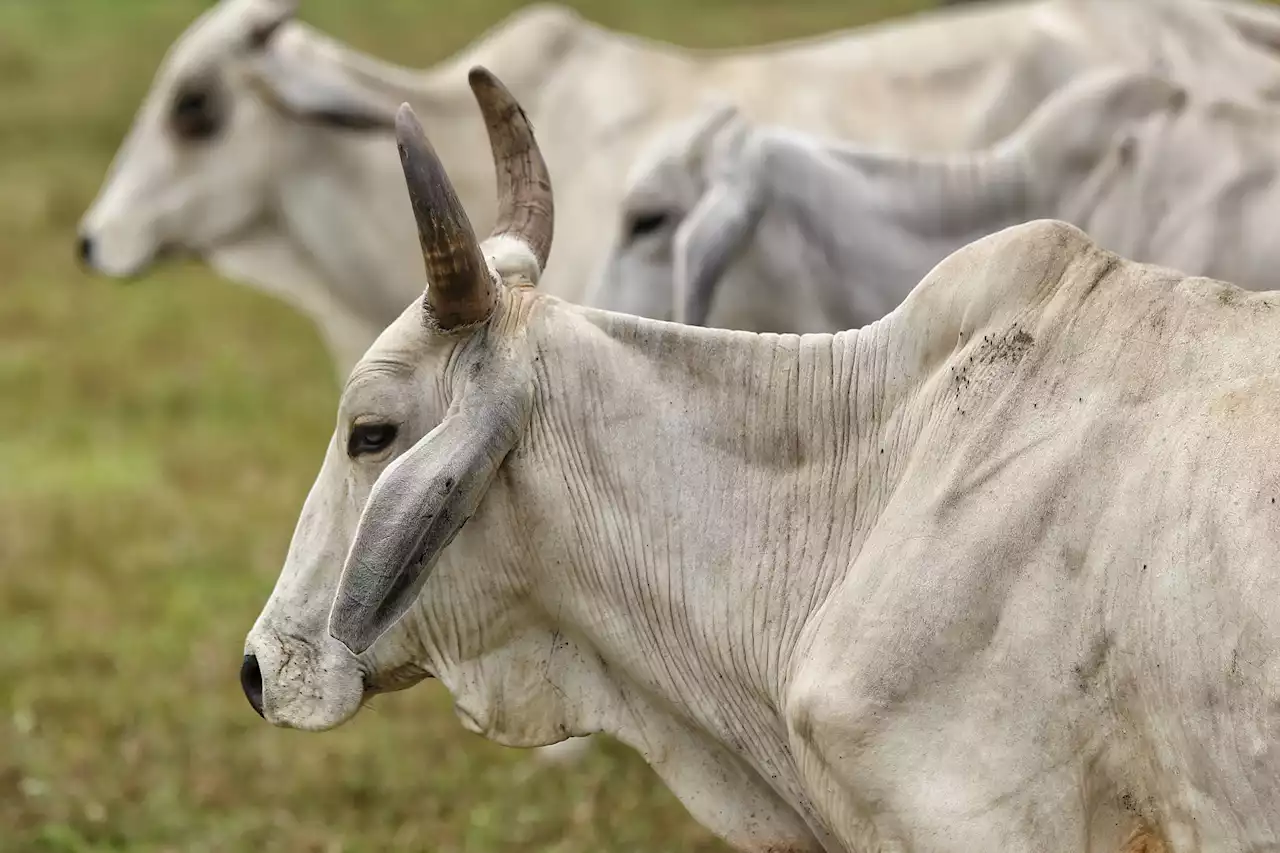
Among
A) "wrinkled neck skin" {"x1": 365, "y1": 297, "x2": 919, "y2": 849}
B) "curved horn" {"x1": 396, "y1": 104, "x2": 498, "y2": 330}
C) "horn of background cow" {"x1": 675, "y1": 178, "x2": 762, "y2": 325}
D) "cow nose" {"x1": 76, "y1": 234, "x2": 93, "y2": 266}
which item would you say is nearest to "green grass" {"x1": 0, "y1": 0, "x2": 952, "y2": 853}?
"cow nose" {"x1": 76, "y1": 234, "x2": 93, "y2": 266}

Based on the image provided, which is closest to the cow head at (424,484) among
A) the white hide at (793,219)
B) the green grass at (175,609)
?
the white hide at (793,219)

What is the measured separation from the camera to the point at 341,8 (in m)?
17.9

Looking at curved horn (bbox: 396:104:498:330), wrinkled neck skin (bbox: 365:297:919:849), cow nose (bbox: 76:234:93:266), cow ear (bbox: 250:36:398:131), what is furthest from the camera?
cow nose (bbox: 76:234:93:266)


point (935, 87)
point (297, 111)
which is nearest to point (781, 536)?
point (935, 87)

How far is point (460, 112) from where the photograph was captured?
5.82 meters

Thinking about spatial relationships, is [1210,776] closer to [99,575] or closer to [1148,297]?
[1148,297]

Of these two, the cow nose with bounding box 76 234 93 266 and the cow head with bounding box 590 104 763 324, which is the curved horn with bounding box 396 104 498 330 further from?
the cow nose with bounding box 76 234 93 266

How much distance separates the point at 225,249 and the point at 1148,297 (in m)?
4.24

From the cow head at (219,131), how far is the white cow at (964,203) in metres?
1.84

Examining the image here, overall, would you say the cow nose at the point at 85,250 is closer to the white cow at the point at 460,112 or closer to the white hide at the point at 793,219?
the white cow at the point at 460,112

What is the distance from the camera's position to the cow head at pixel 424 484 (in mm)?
2309

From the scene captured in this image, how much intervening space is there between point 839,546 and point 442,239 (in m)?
0.68

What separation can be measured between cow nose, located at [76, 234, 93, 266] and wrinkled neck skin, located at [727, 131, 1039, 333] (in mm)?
2679

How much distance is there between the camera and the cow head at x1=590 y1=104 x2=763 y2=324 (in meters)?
4.16
